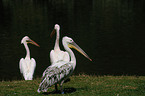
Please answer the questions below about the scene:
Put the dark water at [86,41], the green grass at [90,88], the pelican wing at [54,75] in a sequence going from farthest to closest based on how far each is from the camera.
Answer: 1. the dark water at [86,41]
2. the green grass at [90,88]
3. the pelican wing at [54,75]

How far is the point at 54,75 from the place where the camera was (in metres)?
7.36

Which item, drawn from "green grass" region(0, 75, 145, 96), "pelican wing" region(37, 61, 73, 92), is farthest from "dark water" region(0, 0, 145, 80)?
"pelican wing" region(37, 61, 73, 92)

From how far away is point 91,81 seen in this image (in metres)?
9.41

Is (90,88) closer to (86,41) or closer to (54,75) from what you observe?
(54,75)

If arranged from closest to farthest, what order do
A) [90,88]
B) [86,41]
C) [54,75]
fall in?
[54,75] < [90,88] < [86,41]

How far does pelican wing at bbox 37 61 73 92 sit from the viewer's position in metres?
7.30

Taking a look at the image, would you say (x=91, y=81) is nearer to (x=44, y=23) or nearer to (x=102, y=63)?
(x=102, y=63)

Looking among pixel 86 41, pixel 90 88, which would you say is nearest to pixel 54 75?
pixel 90 88

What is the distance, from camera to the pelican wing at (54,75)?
730cm

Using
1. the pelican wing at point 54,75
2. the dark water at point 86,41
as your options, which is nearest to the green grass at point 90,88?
the pelican wing at point 54,75

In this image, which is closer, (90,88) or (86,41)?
(90,88)

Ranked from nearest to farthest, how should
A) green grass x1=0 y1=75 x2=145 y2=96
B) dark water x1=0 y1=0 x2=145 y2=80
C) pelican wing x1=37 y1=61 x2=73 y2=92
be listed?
pelican wing x1=37 y1=61 x2=73 y2=92, green grass x1=0 y1=75 x2=145 y2=96, dark water x1=0 y1=0 x2=145 y2=80

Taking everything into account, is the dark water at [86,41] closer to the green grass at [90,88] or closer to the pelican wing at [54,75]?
the green grass at [90,88]

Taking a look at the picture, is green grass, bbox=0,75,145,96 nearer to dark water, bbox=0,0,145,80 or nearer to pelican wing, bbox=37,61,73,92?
pelican wing, bbox=37,61,73,92
